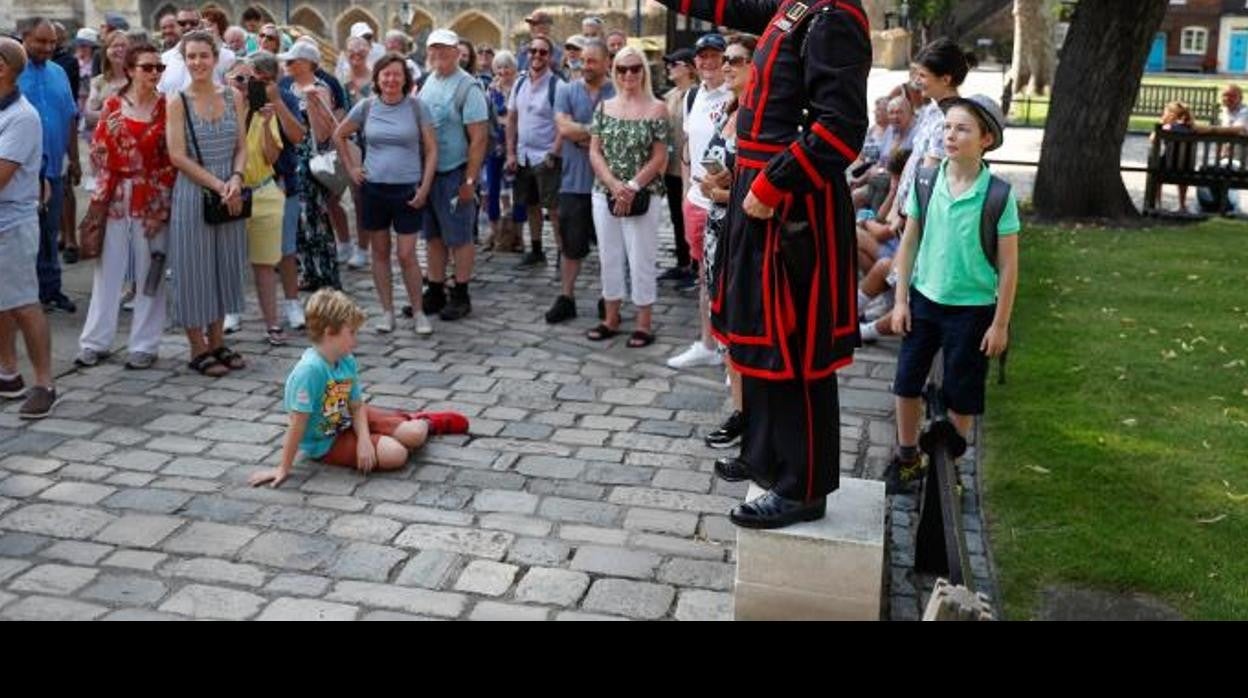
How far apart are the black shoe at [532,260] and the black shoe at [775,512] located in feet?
23.6

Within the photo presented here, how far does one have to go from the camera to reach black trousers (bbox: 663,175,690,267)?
36.6 ft

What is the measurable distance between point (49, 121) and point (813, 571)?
24.1 feet

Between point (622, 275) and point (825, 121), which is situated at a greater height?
point (825, 121)

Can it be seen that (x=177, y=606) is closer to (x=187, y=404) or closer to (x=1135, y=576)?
(x=187, y=404)

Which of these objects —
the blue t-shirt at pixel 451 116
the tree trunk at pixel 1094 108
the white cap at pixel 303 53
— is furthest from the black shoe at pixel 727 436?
the tree trunk at pixel 1094 108

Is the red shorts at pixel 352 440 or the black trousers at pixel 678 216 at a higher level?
the black trousers at pixel 678 216

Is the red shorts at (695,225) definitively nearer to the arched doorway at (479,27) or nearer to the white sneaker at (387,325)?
the white sneaker at (387,325)

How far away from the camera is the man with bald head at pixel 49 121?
31.3 ft

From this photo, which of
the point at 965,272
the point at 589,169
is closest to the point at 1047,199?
the point at 589,169

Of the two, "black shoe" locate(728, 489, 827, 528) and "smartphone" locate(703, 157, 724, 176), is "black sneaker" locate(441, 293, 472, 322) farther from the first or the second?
"black shoe" locate(728, 489, 827, 528)

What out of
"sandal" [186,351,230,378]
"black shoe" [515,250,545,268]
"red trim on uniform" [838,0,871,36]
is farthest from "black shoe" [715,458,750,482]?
"black shoe" [515,250,545,268]

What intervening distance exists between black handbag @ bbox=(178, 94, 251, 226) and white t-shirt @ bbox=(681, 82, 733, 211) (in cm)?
272

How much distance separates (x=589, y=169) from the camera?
31.4 feet
